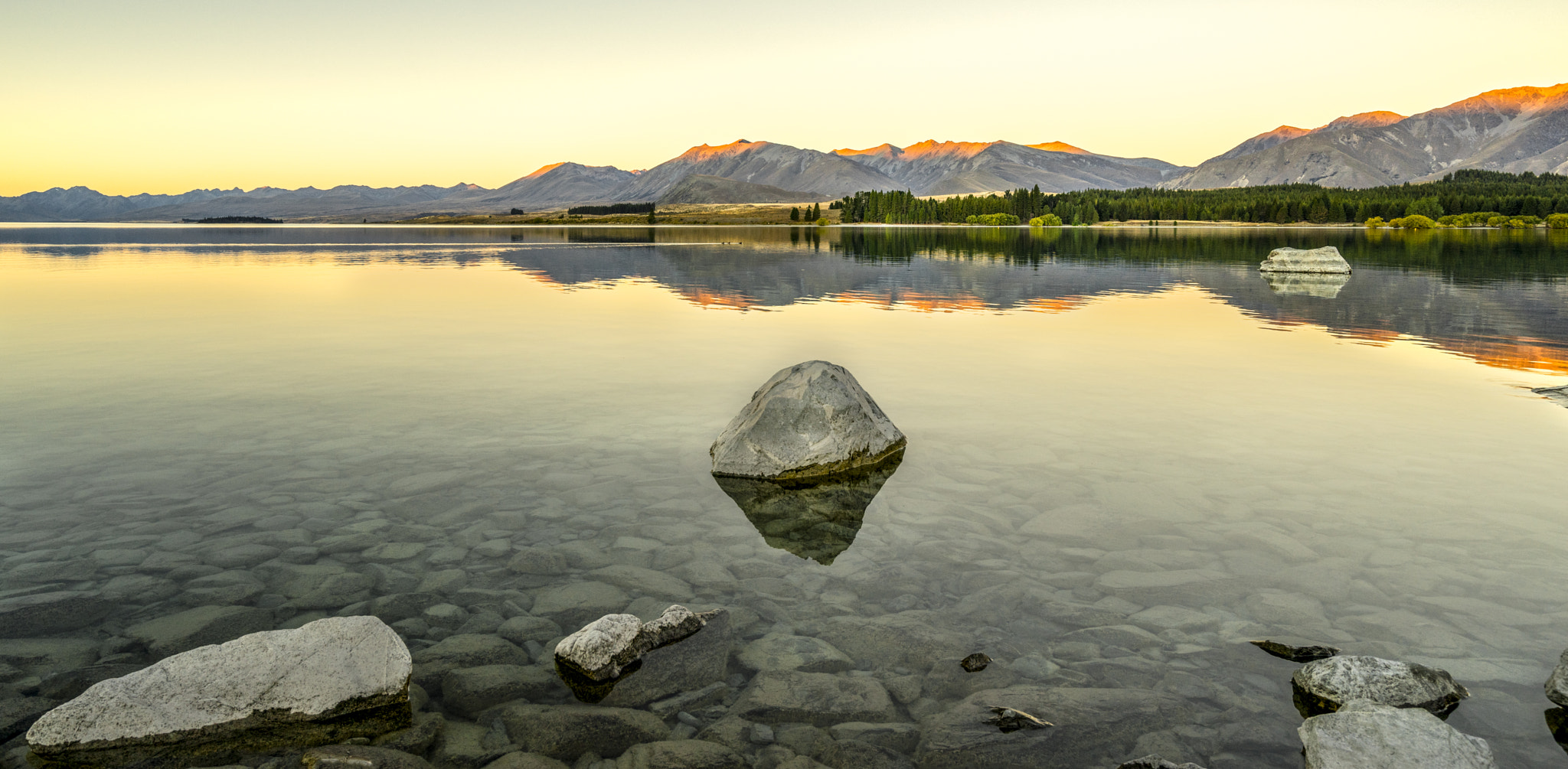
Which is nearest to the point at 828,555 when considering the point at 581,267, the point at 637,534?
the point at 637,534

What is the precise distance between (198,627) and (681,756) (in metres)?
5.82

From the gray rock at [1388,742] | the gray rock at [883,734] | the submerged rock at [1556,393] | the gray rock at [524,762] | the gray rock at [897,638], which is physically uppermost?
the submerged rock at [1556,393]

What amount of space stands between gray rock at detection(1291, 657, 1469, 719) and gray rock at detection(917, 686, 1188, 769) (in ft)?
4.10

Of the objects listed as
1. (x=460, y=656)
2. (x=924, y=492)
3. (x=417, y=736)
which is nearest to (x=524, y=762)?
(x=417, y=736)

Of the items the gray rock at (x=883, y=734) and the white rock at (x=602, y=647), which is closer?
the gray rock at (x=883, y=734)

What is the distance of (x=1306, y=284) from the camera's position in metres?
58.8

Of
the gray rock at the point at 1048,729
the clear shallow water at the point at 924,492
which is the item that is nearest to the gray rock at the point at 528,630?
the clear shallow water at the point at 924,492

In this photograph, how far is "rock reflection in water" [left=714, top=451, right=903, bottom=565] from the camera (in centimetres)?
1216

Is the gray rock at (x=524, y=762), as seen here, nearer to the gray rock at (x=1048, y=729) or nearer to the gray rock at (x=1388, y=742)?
the gray rock at (x=1048, y=729)

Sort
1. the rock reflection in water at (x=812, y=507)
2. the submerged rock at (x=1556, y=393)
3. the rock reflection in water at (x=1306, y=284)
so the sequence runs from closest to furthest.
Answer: the rock reflection in water at (x=812, y=507) < the submerged rock at (x=1556, y=393) < the rock reflection in water at (x=1306, y=284)

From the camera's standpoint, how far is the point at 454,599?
10.1 m

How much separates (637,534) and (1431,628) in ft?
31.2

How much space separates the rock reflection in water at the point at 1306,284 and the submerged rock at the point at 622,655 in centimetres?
5095

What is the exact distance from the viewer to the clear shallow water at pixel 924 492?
30.2ft
